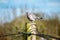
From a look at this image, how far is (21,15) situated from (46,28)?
0.49 meters

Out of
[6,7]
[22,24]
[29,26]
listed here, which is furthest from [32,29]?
[6,7]

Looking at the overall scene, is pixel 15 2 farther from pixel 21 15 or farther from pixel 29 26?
pixel 29 26

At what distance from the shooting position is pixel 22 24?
3.15 metres

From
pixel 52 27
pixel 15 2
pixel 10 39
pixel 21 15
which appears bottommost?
pixel 10 39

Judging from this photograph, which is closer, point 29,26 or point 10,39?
point 29,26

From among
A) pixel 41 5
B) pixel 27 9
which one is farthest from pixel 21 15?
pixel 41 5

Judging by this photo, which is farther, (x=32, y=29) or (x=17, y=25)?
(x=17, y=25)

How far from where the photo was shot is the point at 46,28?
10.4 ft

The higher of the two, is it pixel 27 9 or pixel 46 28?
pixel 27 9

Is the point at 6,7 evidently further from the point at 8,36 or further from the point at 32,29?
the point at 32,29

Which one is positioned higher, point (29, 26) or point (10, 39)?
point (29, 26)

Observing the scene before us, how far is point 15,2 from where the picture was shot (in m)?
3.29

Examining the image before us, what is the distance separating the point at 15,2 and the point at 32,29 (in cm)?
117

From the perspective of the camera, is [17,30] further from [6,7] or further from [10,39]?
[6,7]
